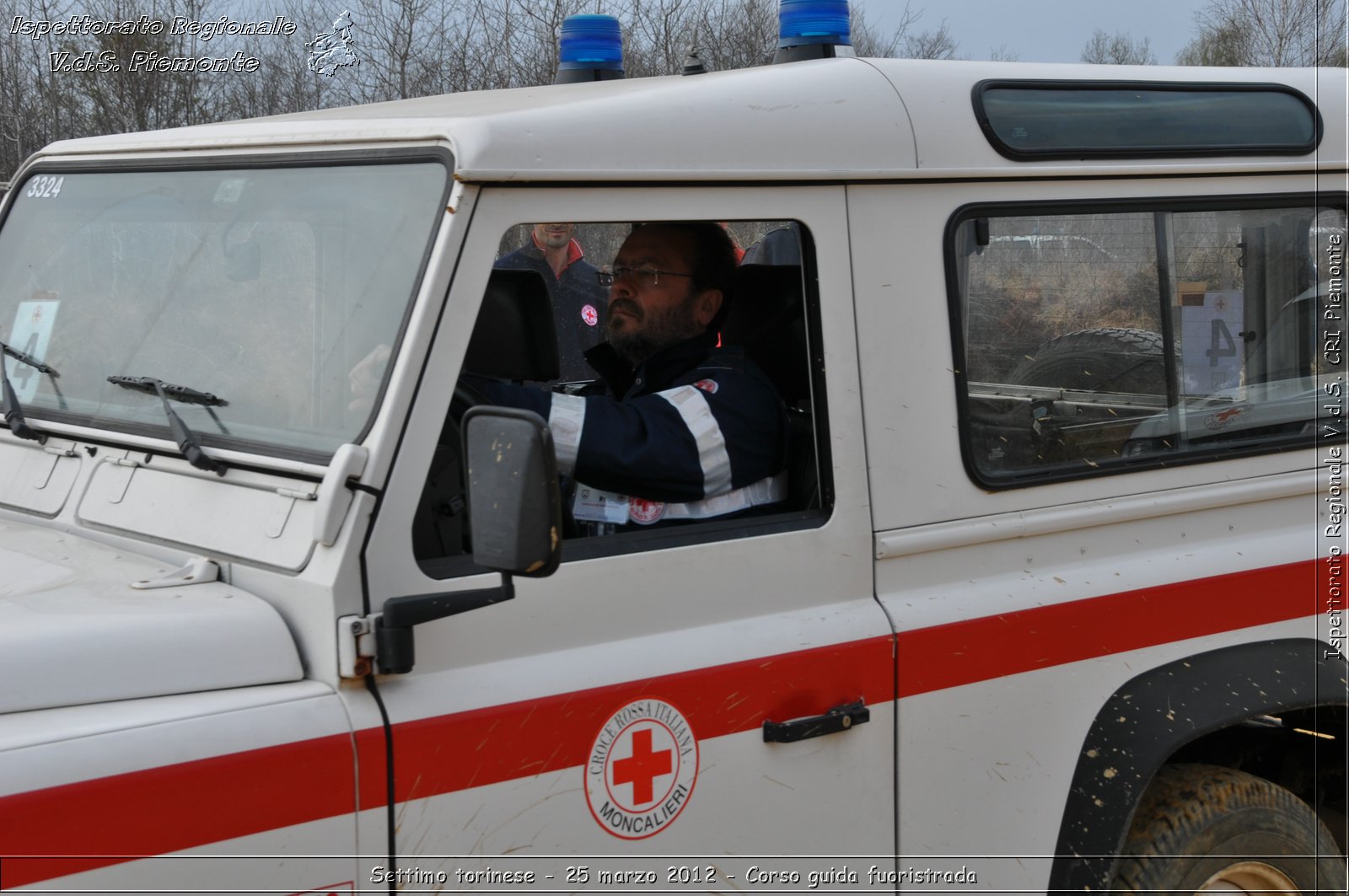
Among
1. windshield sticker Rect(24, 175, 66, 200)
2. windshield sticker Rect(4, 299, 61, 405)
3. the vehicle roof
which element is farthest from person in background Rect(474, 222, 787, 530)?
windshield sticker Rect(24, 175, 66, 200)

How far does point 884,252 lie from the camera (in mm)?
2340

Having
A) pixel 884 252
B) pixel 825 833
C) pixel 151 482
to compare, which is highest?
pixel 884 252

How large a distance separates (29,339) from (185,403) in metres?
0.64

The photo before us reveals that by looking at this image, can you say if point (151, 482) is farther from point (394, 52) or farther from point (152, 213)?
point (394, 52)

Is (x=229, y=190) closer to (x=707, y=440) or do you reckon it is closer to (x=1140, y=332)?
(x=707, y=440)

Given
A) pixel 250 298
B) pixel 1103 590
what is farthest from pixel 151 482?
pixel 1103 590

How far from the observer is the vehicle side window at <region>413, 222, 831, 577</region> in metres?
2.20

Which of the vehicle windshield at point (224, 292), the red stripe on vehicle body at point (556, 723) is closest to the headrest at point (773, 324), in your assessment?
the red stripe on vehicle body at point (556, 723)

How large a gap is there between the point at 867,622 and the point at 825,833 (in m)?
0.37

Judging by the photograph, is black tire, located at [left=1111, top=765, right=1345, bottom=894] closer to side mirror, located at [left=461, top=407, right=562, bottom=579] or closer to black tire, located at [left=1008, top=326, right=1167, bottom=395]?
black tire, located at [left=1008, top=326, right=1167, bottom=395]

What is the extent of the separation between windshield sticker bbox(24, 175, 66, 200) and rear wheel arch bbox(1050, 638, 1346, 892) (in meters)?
2.47

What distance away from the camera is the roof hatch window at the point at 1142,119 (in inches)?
99.7

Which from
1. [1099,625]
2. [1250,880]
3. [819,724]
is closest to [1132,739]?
[1099,625]

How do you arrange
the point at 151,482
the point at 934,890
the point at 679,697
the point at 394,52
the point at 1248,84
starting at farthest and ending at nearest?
the point at 394,52, the point at 1248,84, the point at 934,890, the point at 151,482, the point at 679,697
